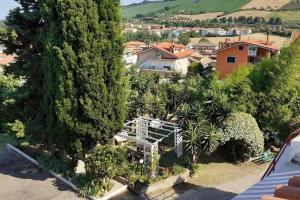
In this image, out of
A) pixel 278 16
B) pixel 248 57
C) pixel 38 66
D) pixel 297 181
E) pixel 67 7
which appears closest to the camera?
pixel 297 181

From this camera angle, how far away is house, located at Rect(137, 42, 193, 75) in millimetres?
67625

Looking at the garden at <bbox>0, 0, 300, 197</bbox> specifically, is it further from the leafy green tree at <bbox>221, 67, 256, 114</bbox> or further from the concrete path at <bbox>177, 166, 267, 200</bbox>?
the concrete path at <bbox>177, 166, 267, 200</bbox>

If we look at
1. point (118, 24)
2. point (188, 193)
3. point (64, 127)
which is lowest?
point (188, 193)

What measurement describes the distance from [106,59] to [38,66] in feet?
13.4

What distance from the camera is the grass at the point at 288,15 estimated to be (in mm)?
162625

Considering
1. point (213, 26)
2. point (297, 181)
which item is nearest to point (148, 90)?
point (297, 181)

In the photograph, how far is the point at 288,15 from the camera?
171375mm

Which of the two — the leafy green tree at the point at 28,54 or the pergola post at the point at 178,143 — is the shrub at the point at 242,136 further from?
the leafy green tree at the point at 28,54

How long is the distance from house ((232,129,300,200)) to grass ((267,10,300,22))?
160 metres

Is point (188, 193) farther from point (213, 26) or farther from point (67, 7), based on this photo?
point (213, 26)

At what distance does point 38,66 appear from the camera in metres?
19.5

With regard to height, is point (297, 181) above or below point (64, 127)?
above

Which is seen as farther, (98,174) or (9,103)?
(9,103)

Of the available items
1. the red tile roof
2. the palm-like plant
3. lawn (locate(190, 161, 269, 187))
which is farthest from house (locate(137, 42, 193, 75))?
the palm-like plant
